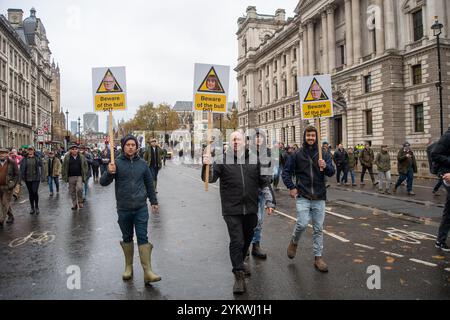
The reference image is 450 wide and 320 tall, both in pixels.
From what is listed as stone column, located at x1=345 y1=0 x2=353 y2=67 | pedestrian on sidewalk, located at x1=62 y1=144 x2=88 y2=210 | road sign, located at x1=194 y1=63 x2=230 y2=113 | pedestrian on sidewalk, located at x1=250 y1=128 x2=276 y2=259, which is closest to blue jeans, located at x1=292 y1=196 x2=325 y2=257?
pedestrian on sidewalk, located at x1=250 y1=128 x2=276 y2=259

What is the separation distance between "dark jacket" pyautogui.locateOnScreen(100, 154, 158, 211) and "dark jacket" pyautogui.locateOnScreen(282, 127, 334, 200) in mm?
2107

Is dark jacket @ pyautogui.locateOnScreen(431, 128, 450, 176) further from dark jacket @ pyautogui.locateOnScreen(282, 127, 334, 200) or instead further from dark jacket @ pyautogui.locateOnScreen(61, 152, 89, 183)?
dark jacket @ pyautogui.locateOnScreen(61, 152, 89, 183)

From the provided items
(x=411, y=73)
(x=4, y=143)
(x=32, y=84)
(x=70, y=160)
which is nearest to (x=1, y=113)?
(x=4, y=143)

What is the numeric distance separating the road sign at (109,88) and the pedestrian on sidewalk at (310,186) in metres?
3.08

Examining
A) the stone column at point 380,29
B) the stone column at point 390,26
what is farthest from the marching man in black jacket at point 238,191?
the stone column at point 380,29

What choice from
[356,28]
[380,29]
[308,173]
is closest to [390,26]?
[380,29]

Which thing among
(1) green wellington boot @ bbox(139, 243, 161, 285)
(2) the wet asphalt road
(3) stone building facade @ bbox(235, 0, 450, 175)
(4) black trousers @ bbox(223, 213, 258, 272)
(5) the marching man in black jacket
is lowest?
(2) the wet asphalt road

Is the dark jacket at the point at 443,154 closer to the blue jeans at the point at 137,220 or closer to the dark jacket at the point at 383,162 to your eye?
the blue jeans at the point at 137,220

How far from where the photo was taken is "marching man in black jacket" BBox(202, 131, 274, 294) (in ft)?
15.3

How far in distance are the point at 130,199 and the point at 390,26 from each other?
3689 cm

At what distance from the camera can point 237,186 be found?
4.71 m

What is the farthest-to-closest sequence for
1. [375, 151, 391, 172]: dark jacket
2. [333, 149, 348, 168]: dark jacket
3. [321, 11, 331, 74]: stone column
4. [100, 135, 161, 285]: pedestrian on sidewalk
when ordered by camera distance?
[321, 11, 331, 74]: stone column, [333, 149, 348, 168]: dark jacket, [375, 151, 391, 172]: dark jacket, [100, 135, 161, 285]: pedestrian on sidewalk

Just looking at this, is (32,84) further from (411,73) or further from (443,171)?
(443,171)

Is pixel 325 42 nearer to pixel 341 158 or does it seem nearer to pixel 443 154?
pixel 341 158
